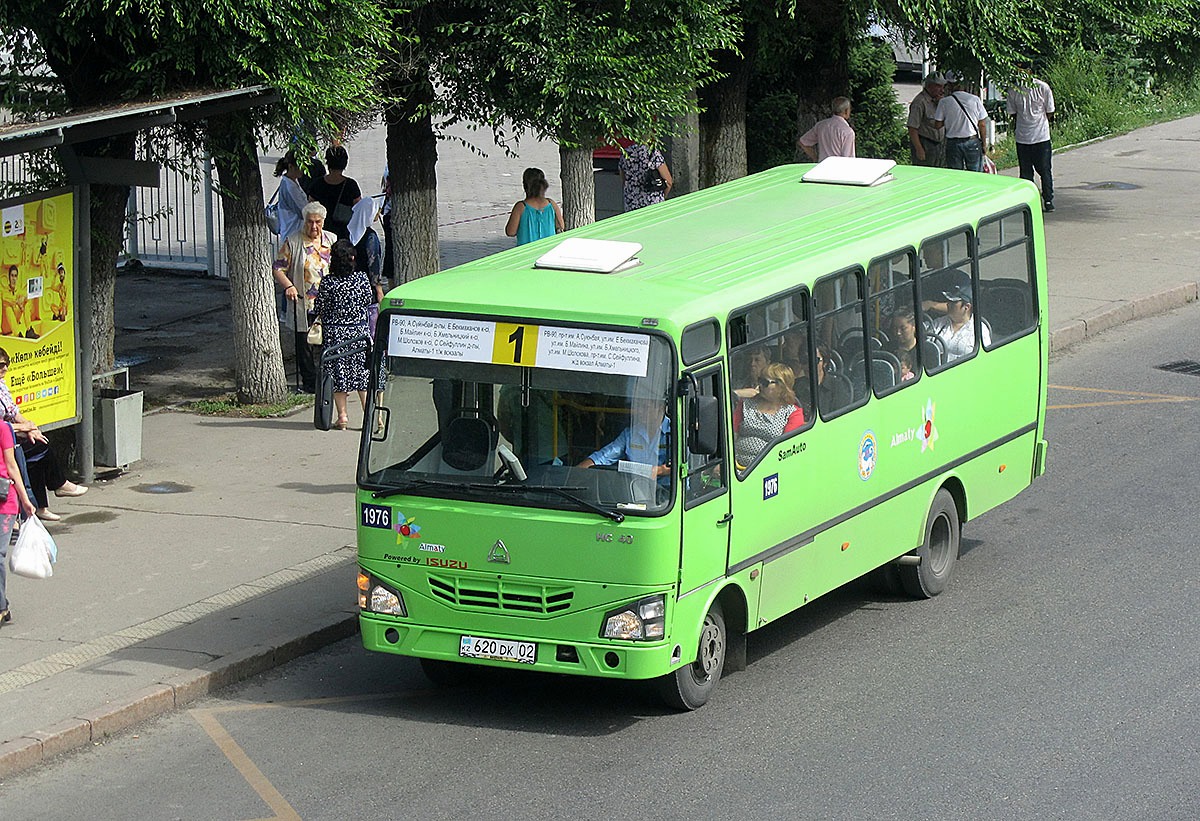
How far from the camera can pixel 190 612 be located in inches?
425

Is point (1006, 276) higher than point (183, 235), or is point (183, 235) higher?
point (1006, 276)

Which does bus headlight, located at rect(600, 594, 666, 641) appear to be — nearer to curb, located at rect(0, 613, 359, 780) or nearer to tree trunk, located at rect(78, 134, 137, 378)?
curb, located at rect(0, 613, 359, 780)

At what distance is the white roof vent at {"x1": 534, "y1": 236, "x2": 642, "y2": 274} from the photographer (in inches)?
369

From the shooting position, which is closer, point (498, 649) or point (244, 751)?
point (244, 751)

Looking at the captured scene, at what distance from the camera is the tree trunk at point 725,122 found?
20578 millimetres

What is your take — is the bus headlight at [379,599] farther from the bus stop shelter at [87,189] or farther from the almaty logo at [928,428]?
the bus stop shelter at [87,189]

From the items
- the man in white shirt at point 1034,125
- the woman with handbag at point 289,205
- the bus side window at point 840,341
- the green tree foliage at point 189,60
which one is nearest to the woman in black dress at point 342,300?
the green tree foliage at point 189,60

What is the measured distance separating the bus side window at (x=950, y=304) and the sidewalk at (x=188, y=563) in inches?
157

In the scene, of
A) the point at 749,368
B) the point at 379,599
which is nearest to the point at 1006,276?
the point at 749,368

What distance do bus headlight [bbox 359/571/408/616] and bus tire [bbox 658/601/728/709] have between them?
1.40 m

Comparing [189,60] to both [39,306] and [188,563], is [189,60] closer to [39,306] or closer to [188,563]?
[39,306]

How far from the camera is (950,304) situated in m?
11.5

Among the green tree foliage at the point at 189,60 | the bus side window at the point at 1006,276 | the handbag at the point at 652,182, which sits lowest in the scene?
the bus side window at the point at 1006,276

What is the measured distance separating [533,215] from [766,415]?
6.59 meters
